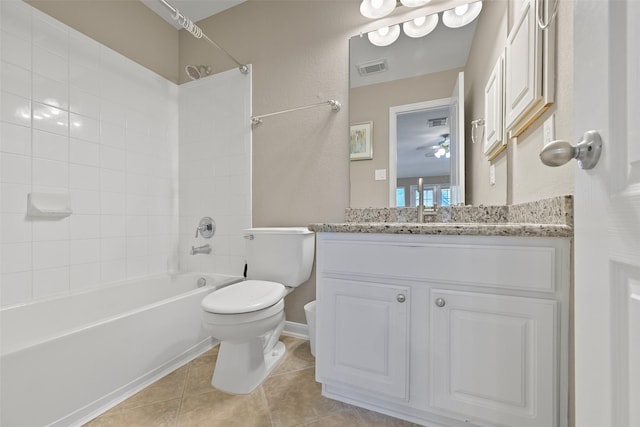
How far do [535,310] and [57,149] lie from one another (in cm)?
247

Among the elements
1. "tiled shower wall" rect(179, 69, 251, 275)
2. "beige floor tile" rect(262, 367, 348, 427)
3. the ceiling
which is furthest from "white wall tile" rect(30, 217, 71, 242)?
the ceiling

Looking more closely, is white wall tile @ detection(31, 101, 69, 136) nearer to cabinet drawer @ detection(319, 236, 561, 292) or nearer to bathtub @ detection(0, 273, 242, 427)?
bathtub @ detection(0, 273, 242, 427)

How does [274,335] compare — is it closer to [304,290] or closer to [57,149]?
[304,290]

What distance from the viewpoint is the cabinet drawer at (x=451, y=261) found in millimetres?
835

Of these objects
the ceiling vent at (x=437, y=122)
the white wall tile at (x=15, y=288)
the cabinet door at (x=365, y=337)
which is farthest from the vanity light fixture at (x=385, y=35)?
the white wall tile at (x=15, y=288)

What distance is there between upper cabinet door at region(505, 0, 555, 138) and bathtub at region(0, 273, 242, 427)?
1909mm

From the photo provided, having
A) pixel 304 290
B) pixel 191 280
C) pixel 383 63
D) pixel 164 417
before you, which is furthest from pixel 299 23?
pixel 164 417

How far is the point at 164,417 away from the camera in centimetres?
115

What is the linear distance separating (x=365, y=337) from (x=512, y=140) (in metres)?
1.11

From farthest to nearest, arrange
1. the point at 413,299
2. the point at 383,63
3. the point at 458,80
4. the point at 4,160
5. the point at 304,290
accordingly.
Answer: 1. the point at 304,290
2. the point at 383,63
3. the point at 458,80
4. the point at 4,160
5. the point at 413,299

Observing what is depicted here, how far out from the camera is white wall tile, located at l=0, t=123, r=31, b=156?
4.59 ft

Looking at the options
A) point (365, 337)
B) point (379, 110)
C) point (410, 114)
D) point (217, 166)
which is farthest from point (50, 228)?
point (410, 114)

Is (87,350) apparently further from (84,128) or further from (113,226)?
(84,128)

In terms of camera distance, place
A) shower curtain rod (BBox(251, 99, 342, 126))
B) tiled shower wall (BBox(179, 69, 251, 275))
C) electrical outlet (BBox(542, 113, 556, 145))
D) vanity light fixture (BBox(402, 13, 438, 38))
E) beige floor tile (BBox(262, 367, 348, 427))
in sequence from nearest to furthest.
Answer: electrical outlet (BBox(542, 113, 556, 145)), beige floor tile (BBox(262, 367, 348, 427)), vanity light fixture (BBox(402, 13, 438, 38)), shower curtain rod (BBox(251, 99, 342, 126)), tiled shower wall (BBox(179, 69, 251, 275))
